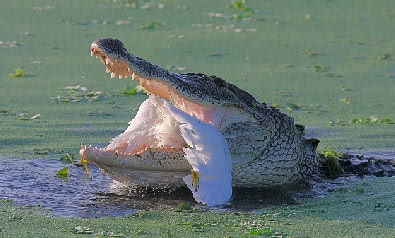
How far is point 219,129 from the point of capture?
6504 millimetres

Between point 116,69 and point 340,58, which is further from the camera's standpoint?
point 340,58

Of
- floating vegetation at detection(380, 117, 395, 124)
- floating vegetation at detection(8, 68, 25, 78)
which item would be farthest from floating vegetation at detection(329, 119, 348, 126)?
floating vegetation at detection(8, 68, 25, 78)

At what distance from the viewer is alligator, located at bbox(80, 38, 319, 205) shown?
6.22 meters

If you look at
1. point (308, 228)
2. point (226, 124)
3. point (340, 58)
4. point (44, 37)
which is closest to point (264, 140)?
point (226, 124)

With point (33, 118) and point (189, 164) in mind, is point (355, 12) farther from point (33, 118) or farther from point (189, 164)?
point (189, 164)

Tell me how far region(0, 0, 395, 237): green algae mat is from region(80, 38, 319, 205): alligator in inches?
14.9

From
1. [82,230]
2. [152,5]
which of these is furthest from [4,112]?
[152,5]

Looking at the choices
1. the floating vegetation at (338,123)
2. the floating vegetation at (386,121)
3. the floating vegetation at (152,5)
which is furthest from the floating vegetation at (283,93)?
the floating vegetation at (152,5)

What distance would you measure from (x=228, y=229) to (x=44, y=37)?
24.6 feet

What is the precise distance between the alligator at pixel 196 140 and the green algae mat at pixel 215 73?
0.38 metres

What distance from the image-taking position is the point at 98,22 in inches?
535

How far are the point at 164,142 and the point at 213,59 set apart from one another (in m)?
5.38

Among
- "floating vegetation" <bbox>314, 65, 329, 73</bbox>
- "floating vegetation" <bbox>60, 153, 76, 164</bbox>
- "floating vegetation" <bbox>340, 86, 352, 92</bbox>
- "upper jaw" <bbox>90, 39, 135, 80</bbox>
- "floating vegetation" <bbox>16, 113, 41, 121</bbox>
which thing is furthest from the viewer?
"floating vegetation" <bbox>314, 65, 329, 73</bbox>

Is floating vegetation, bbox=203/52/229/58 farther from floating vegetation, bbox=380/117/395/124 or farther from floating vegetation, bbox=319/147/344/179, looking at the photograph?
floating vegetation, bbox=319/147/344/179
